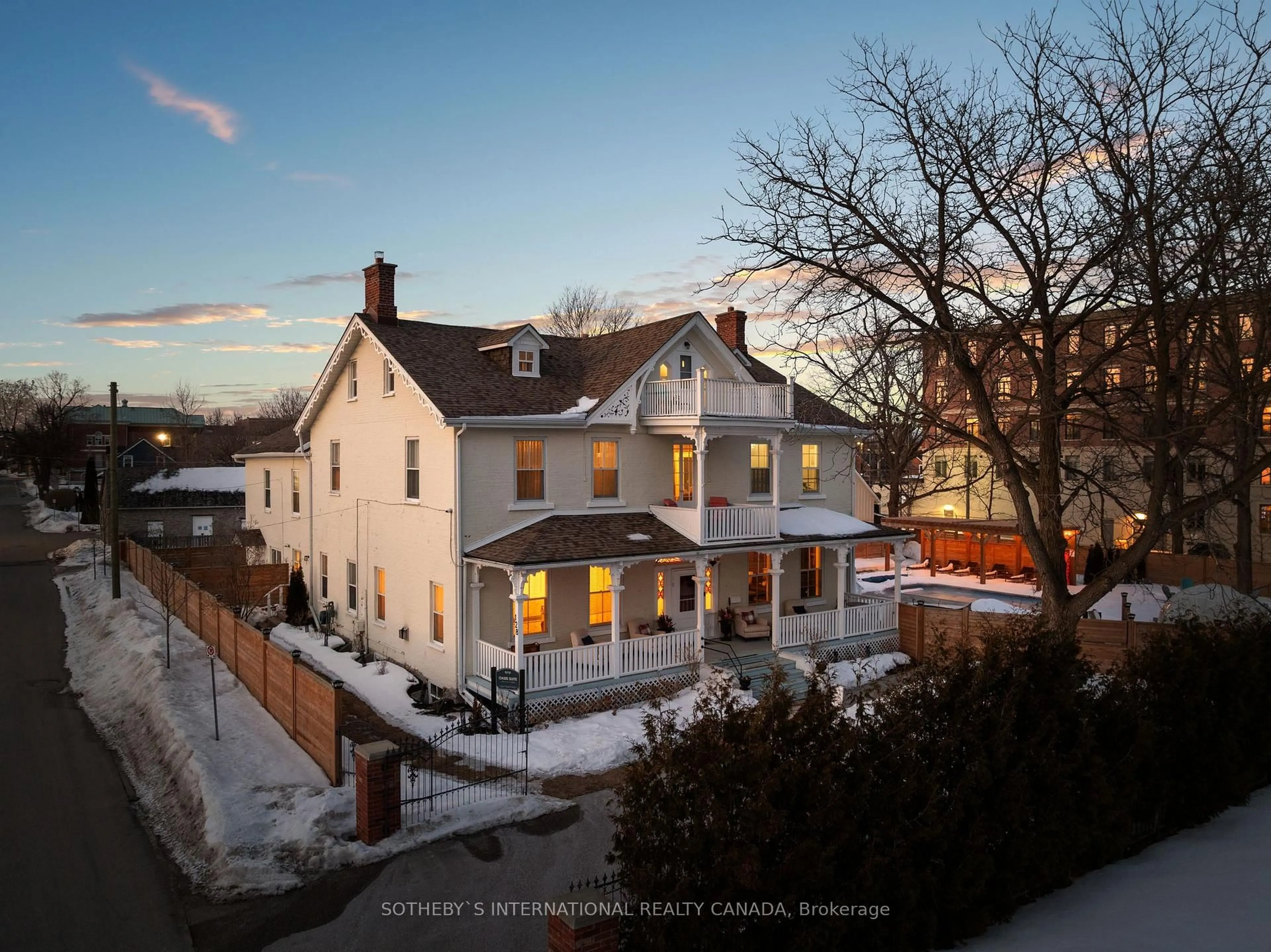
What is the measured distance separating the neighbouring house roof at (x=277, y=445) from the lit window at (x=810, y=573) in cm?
1867

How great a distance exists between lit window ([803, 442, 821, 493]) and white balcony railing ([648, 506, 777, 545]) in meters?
4.85

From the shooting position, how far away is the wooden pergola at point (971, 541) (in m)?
37.2

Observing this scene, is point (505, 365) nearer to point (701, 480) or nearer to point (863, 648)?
point (701, 480)

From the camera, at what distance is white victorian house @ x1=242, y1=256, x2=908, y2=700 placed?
19172 mm

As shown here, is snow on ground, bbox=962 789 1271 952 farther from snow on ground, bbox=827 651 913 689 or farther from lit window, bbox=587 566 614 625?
lit window, bbox=587 566 614 625

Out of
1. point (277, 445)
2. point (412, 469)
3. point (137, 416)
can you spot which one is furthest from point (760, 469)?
point (137, 416)

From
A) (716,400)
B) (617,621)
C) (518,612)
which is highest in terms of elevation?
(716,400)

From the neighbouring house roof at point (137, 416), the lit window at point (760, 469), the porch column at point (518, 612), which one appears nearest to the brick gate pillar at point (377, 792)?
the porch column at point (518, 612)

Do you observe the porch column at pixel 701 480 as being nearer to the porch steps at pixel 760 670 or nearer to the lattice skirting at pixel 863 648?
the porch steps at pixel 760 670

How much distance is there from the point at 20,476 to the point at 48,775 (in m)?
141

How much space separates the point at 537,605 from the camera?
20078 millimetres

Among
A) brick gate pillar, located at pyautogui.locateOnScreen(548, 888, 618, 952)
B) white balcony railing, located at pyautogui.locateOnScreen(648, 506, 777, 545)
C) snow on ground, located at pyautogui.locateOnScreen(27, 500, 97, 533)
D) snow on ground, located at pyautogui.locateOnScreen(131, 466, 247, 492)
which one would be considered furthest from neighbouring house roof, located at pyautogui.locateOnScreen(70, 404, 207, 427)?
brick gate pillar, located at pyautogui.locateOnScreen(548, 888, 618, 952)

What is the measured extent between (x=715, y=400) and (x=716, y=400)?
1.0 inches

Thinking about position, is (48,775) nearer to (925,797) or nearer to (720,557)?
(925,797)
